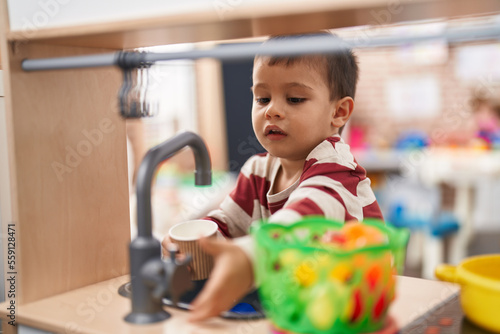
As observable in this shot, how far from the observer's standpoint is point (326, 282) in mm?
608

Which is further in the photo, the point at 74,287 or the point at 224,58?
the point at 74,287

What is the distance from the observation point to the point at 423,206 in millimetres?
3725

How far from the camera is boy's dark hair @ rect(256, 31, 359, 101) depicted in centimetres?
92

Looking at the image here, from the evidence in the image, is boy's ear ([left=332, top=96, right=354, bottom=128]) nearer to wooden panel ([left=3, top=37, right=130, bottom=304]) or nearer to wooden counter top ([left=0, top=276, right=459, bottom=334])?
wooden counter top ([left=0, top=276, right=459, bottom=334])

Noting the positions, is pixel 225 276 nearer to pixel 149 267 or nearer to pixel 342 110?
pixel 149 267

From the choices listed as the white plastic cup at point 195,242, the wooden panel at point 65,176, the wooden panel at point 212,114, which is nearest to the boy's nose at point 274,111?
the white plastic cup at point 195,242

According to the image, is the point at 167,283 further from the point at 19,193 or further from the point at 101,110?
the point at 101,110

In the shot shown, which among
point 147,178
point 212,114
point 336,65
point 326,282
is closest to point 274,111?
point 336,65

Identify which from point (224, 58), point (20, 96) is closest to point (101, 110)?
point (20, 96)

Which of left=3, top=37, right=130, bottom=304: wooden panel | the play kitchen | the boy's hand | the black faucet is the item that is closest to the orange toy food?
the play kitchen

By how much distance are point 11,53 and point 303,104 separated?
50cm

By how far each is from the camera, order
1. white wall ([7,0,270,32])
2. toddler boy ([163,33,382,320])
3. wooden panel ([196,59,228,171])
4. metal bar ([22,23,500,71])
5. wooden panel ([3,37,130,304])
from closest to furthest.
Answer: metal bar ([22,23,500,71])
white wall ([7,0,270,32])
toddler boy ([163,33,382,320])
wooden panel ([3,37,130,304])
wooden panel ([196,59,228,171])

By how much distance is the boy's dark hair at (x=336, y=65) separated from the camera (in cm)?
92

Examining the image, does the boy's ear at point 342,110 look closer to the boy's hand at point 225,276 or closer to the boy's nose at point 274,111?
the boy's nose at point 274,111
